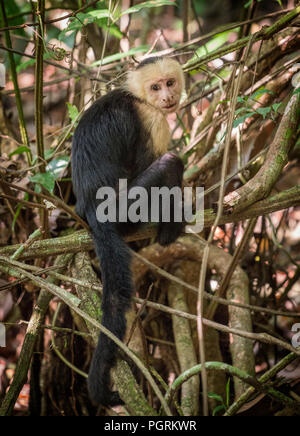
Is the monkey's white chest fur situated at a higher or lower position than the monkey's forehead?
lower

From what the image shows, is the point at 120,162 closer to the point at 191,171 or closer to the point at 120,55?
the point at 191,171

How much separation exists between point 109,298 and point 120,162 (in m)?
1.12

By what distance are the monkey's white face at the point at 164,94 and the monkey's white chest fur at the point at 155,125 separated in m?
0.06

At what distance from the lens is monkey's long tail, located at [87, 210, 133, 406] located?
2.39m

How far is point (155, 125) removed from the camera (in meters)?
3.40

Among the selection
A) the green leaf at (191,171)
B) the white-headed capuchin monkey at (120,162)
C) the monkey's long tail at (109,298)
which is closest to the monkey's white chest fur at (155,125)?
the white-headed capuchin monkey at (120,162)

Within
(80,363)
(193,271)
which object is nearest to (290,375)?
(193,271)

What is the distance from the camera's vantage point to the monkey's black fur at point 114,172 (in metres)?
2.64

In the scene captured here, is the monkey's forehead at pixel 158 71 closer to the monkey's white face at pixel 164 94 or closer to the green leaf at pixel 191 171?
the monkey's white face at pixel 164 94

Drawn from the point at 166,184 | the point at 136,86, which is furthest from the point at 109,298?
the point at 136,86

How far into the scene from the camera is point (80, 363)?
401 cm

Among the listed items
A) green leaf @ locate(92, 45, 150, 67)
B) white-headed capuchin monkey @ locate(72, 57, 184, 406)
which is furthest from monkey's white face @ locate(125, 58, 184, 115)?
green leaf @ locate(92, 45, 150, 67)

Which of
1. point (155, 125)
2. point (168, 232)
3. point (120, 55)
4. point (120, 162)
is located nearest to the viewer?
point (168, 232)

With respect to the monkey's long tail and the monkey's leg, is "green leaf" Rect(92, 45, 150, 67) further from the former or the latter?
the monkey's long tail
